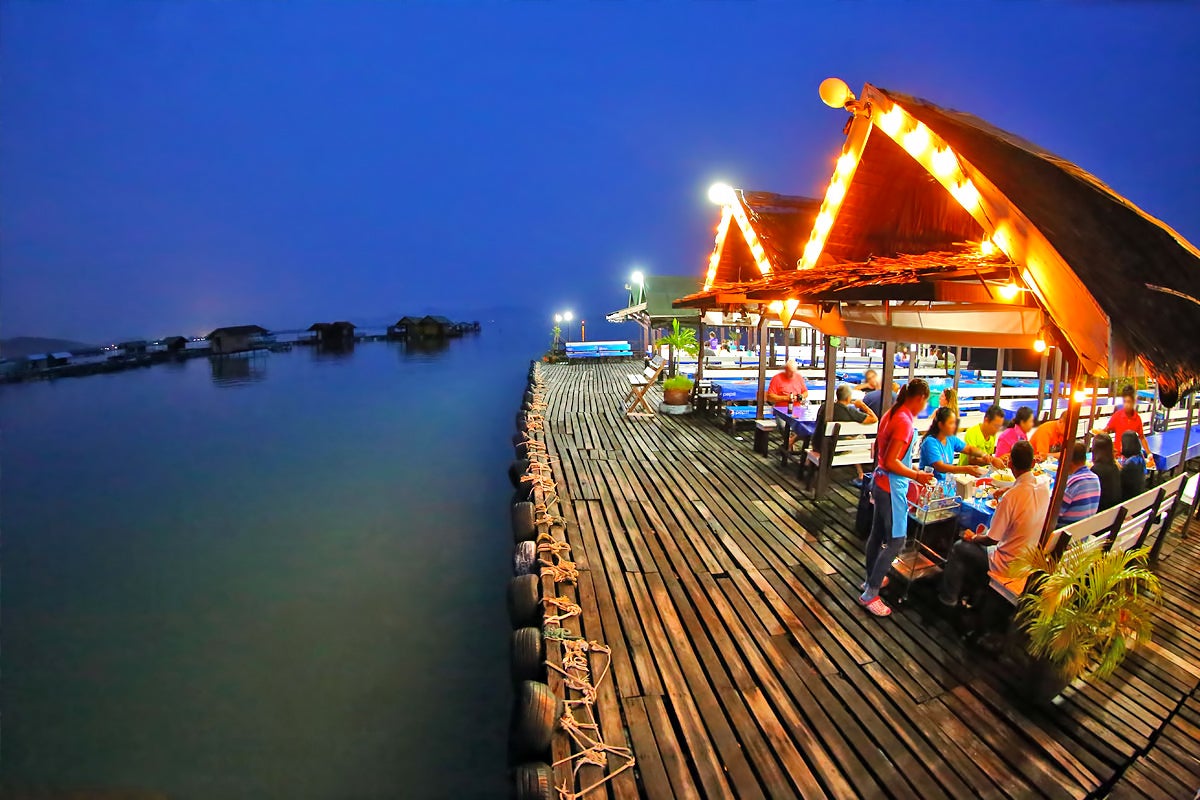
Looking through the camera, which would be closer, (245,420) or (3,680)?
(3,680)

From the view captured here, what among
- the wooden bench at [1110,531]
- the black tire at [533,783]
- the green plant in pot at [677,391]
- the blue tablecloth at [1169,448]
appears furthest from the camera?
the green plant in pot at [677,391]

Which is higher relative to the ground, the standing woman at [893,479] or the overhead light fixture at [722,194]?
the overhead light fixture at [722,194]

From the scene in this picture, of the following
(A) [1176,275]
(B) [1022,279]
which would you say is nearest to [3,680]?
(B) [1022,279]

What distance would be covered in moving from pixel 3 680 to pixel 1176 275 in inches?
642

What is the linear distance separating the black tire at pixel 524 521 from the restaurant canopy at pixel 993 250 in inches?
152

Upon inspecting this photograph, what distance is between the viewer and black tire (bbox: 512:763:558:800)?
2881mm

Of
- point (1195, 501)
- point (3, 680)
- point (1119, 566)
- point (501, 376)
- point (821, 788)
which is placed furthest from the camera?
point (501, 376)

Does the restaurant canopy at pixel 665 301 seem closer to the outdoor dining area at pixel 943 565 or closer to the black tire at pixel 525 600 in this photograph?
the outdoor dining area at pixel 943 565

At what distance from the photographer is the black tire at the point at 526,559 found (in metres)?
5.61

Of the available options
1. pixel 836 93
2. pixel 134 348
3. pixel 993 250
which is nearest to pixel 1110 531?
pixel 993 250

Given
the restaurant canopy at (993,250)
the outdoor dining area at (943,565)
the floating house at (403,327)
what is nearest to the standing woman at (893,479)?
the outdoor dining area at (943,565)

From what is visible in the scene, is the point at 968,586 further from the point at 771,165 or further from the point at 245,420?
the point at 771,165

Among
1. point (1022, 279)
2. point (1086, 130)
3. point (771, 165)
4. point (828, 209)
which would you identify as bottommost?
point (1022, 279)

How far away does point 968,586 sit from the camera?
426 centimetres
